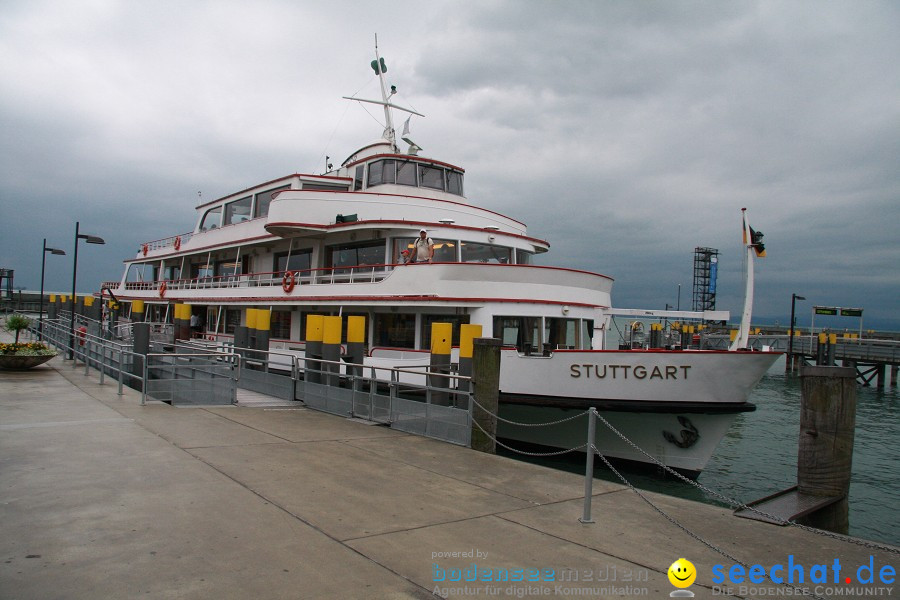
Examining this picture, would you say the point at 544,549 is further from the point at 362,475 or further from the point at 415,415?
the point at 415,415

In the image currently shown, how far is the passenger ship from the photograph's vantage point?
430 inches

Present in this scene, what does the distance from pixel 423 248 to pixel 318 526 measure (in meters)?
9.07

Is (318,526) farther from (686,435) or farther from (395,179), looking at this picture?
(395,179)

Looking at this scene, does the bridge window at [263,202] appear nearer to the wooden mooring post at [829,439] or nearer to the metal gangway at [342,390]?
the metal gangway at [342,390]

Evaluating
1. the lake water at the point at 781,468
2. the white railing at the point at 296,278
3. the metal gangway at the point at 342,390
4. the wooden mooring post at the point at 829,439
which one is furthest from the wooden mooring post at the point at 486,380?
the white railing at the point at 296,278

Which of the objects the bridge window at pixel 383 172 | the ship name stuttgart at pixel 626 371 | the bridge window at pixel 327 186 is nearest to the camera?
the ship name stuttgart at pixel 626 371

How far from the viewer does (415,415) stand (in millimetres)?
10289

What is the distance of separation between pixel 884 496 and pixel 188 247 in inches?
991

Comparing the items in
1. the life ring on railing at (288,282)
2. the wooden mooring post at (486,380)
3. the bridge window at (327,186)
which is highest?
the bridge window at (327,186)

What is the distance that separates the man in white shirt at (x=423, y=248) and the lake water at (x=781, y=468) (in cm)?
536

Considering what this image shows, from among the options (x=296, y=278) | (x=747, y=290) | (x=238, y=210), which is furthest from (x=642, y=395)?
(x=238, y=210)

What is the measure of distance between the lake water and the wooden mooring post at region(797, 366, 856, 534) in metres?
4.64

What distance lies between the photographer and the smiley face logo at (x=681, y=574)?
431 cm

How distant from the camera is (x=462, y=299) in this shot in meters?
12.9
